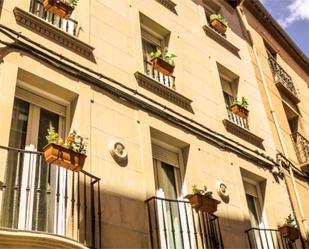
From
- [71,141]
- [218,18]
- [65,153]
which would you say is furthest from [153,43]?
[65,153]

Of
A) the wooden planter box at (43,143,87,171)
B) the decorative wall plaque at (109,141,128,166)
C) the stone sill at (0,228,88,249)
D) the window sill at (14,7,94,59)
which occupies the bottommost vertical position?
the stone sill at (0,228,88,249)

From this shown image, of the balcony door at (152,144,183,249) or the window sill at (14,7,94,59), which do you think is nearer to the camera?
the window sill at (14,7,94,59)

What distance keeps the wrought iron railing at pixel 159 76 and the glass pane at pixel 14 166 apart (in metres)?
3.34

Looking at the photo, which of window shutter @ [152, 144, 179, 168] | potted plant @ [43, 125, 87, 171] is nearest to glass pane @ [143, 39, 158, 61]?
window shutter @ [152, 144, 179, 168]

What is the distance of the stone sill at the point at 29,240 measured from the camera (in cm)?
489

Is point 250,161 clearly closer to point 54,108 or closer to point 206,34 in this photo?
point 206,34

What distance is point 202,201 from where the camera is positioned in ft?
25.1

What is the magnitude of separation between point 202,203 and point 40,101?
3.17m

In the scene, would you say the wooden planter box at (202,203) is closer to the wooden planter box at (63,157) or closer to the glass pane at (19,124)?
the wooden planter box at (63,157)

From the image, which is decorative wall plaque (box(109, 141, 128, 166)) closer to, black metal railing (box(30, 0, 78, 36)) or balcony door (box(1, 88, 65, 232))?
balcony door (box(1, 88, 65, 232))

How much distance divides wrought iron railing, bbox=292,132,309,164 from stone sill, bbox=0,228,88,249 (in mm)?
9338

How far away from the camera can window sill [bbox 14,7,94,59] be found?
7.23 m

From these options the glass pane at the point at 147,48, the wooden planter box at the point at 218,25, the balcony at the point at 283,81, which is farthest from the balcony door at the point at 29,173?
the balcony at the point at 283,81

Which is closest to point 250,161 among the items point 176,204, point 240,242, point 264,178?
point 264,178
